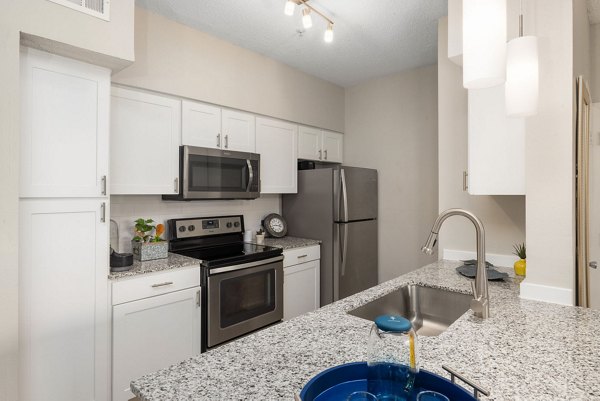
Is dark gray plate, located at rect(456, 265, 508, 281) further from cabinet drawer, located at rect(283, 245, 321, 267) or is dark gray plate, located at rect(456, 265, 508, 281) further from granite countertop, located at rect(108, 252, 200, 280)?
granite countertop, located at rect(108, 252, 200, 280)

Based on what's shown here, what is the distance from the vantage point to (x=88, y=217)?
1919 millimetres

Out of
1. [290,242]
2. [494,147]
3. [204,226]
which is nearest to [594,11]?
[494,147]

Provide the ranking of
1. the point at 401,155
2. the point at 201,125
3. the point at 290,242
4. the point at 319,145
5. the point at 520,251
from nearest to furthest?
the point at 520,251 < the point at 201,125 < the point at 290,242 < the point at 401,155 < the point at 319,145

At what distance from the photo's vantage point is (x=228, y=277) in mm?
2426

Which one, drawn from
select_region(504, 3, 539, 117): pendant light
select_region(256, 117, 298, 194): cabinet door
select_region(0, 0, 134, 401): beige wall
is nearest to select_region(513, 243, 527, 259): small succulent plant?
select_region(504, 3, 539, 117): pendant light

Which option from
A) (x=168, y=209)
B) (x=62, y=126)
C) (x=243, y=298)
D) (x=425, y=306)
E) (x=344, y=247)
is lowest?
(x=243, y=298)

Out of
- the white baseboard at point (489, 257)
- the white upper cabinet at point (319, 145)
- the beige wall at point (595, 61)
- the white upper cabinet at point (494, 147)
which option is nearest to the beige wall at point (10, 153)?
the white upper cabinet at point (494, 147)

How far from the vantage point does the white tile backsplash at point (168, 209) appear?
254 centimetres

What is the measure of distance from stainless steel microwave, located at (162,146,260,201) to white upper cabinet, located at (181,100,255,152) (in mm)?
108

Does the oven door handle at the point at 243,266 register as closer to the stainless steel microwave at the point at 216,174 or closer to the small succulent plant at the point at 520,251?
the stainless steel microwave at the point at 216,174

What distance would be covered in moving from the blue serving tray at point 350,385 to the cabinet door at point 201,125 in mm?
2235

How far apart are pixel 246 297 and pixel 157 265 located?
680 mm

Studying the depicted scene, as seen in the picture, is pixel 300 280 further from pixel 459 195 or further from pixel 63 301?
pixel 63 301

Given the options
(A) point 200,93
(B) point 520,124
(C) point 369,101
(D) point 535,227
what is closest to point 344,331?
(D) point 535,227
